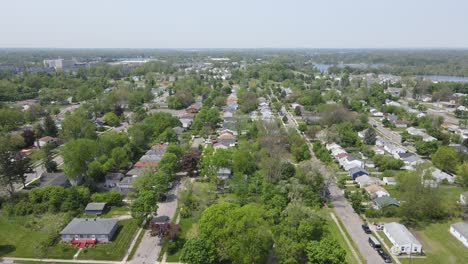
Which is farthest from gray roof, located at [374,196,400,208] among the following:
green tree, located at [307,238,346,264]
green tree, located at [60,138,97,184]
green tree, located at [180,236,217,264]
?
green tree, located at [60,138,97,184]

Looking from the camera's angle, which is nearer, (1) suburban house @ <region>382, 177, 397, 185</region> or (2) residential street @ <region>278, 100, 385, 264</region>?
(2) residential street @ <region>278, 100, 385, 264</region>

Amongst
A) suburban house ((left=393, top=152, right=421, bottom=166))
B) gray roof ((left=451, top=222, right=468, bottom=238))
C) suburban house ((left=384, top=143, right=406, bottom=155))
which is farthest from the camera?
suburban house ((left=384, top=143, right=406, bottom=155))

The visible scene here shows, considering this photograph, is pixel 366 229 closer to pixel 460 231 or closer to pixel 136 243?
pixel 460 231

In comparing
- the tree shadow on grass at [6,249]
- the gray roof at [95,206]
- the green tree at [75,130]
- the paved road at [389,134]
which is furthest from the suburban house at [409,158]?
the tree shadow on grass at [6,249]

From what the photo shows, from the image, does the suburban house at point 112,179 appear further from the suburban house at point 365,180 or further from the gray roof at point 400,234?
the gray roof at point 400,234

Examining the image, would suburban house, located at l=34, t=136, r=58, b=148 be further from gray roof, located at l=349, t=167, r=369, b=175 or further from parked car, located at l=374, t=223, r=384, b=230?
parked car, located at l=374, t=223, r=384, b=230

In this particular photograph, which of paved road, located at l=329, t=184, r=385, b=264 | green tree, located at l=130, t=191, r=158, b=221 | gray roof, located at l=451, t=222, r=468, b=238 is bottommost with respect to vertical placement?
paved road, located at l=329, t=184, r=385, b=264

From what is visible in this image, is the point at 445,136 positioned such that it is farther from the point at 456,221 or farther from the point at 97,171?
the point at 97,171
